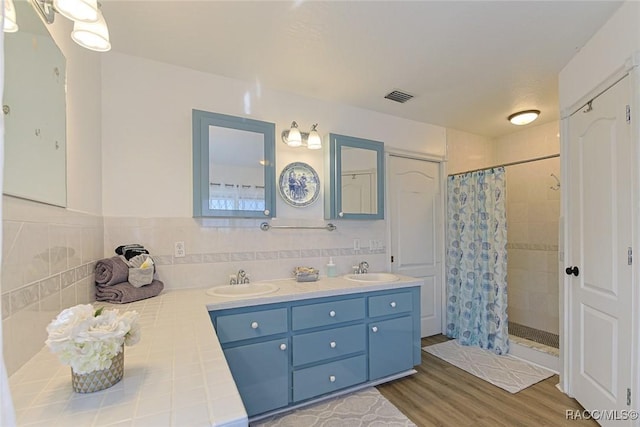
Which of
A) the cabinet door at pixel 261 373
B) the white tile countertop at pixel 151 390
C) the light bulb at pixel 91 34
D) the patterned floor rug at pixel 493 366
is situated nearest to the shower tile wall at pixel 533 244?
the patterned floor rug at pixel 493 366

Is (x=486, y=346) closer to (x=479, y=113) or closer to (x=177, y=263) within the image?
(x=479, y=113)

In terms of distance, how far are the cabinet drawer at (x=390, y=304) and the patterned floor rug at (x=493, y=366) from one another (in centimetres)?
83

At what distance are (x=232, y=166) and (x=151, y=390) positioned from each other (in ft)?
5.54

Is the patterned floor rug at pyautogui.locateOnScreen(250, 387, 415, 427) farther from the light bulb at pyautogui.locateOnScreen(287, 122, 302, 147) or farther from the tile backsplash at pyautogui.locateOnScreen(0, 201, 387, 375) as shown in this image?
the light bulb at pyautogui.locateOnScreen(287, 122, 302, 147)

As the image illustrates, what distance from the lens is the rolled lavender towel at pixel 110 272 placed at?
162 cm

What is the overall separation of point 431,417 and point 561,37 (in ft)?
8.43

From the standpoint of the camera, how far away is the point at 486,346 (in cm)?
291

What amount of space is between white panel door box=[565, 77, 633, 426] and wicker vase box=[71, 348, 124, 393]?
2310 mm

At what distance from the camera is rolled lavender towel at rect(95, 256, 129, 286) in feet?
5.32

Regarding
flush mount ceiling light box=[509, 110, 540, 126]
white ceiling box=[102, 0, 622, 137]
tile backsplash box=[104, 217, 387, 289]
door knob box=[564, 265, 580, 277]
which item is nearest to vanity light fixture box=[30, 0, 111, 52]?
white ceiling box=[102, 0, 622, 137]

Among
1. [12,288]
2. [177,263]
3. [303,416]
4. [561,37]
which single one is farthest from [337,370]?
[561,37]

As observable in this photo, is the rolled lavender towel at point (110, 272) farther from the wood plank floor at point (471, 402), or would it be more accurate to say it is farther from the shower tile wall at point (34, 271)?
the wood plank floor at point (471, 402)

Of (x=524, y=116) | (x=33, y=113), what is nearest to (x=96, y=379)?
(x=33, y=113)

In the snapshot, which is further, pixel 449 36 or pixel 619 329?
pixel 449 36
